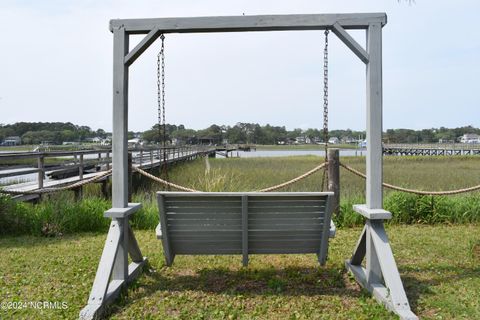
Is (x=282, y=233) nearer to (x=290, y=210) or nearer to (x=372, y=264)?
(x=290, y=210)

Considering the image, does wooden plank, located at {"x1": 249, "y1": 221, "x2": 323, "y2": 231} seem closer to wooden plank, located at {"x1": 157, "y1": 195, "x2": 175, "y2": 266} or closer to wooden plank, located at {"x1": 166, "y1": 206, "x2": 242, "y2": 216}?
wooden plank, located at {"x1": 166, "y1": 206, "x2": 242, "y2": 216}

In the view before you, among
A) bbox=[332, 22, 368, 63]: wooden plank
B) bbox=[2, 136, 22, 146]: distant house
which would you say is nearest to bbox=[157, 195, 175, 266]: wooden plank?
bbox=[332, 22, 368, 63]: wooden plank

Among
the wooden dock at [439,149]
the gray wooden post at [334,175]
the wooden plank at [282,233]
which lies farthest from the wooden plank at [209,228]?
the wooden dock at [439,149]

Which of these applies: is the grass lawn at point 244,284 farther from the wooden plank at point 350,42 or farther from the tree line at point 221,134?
the tree line at point 221,134

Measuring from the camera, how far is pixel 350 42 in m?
3.84

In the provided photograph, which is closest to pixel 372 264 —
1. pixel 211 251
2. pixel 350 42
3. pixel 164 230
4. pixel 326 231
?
pixel 326 231

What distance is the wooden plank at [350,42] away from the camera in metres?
3.84

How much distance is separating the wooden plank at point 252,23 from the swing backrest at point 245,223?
1599mm

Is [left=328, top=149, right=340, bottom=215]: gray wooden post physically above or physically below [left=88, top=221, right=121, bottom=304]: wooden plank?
above

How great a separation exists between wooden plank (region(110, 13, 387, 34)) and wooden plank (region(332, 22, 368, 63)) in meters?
0.06

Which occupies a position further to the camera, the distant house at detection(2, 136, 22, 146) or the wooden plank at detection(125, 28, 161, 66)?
the distant house at detection(2, 136, 22, 146)

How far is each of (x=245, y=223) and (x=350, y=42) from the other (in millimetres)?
1946

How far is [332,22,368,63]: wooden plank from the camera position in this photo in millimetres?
3843

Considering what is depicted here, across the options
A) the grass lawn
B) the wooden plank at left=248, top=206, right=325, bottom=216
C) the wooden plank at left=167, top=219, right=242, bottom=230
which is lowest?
the grass lawn
